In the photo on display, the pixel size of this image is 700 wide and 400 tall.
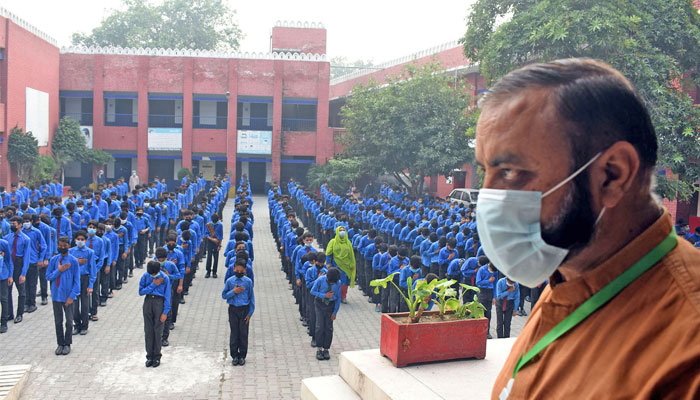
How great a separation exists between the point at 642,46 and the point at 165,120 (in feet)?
84.6

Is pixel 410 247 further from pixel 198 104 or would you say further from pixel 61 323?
pixel 198 104

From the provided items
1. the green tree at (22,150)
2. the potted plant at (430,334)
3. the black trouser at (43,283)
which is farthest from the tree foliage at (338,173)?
the potted plant at (430,334)

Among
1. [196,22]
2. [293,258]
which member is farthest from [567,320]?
[196,22]

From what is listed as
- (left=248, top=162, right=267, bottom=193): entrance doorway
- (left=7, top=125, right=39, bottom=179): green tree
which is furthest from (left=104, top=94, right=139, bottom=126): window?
(left=7, top=125, right=39, bottom=179): green tree

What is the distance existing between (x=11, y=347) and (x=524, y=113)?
9.32 metres

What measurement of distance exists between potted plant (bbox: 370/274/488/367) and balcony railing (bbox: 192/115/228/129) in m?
28.4

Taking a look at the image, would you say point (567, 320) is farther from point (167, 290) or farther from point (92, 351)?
point (92, 351)

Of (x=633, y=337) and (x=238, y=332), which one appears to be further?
(x=238, y=332)

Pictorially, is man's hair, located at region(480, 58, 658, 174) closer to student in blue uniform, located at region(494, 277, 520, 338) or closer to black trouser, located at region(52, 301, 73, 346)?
student in blue uniform, located at region(494, 277, 520, 338)

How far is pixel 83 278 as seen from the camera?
30.3ft

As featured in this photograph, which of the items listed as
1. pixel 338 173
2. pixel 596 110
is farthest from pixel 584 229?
pixel 338 173

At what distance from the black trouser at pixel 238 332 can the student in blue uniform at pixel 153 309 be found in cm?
92

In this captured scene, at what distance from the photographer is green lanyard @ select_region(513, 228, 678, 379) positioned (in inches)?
43.9

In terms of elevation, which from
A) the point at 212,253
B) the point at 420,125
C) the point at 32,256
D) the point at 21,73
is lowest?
the point at 212,253
